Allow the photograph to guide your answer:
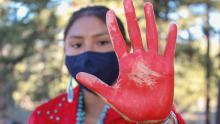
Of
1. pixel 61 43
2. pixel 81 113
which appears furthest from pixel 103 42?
pixel 61 43

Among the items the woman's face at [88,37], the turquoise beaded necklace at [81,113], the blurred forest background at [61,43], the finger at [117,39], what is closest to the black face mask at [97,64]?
the woman's face at [88,37]

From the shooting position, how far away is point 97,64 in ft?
6.56

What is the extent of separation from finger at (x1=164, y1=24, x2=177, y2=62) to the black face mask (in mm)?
629

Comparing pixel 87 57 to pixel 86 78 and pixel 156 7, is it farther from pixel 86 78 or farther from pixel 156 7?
pixel 156 7

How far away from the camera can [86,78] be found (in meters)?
1.35

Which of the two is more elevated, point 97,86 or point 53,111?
point 97,86

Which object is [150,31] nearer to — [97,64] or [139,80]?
[139,80]

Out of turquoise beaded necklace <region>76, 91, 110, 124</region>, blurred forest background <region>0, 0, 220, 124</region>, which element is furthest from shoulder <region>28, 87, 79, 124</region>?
blurred forest background <region>0, 0, 220, 124</region>

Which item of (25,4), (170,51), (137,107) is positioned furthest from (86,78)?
(25,4)

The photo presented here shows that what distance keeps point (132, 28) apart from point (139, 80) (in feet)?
0.55

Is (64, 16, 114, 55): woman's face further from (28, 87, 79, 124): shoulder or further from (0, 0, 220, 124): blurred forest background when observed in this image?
(0, 0, 220, 124): blurred forest background

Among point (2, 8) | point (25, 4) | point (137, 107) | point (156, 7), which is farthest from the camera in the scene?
point (2, 8)

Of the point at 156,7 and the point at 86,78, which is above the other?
the point at 86,78

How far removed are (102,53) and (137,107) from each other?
0.71 meters
